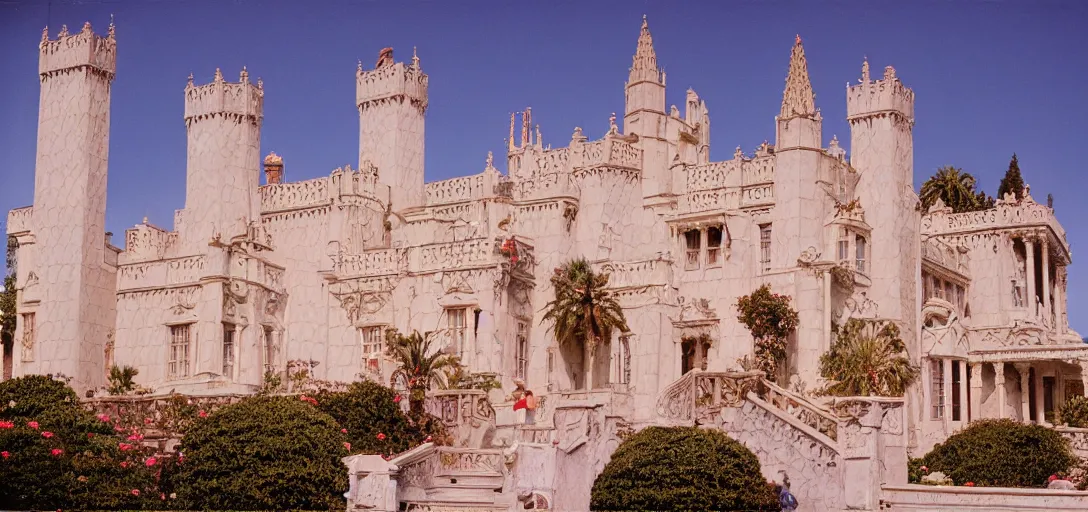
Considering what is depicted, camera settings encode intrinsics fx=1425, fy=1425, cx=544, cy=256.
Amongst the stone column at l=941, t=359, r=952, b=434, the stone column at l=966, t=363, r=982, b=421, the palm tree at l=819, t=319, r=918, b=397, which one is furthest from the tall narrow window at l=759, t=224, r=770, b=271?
the stone column at l=966, t=363, r=982, b=421

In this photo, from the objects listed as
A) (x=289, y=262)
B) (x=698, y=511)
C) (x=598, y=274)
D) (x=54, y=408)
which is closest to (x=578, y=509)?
(x=698, y=511)

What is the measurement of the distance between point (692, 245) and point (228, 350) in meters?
15.2

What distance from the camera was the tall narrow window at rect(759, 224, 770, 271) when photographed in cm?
4456

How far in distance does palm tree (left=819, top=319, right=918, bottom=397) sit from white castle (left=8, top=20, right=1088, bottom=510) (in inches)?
27.1

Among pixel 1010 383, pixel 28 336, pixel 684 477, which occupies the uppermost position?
pixel 28 336

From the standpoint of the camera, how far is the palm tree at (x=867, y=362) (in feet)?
130

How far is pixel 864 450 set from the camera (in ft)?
84.9

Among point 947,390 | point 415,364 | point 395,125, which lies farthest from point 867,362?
point 395,125

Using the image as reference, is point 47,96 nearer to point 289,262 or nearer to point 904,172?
point 289,262

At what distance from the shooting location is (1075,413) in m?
42.1

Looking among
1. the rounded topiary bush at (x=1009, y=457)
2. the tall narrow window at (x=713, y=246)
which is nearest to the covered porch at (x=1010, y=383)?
the tall narrow window at (x=713, y=246)

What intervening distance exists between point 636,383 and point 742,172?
8.12 metres

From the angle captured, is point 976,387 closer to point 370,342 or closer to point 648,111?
point 648,111

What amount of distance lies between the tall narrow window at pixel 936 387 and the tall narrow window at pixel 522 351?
12786mm
